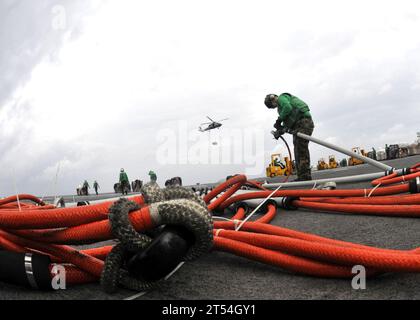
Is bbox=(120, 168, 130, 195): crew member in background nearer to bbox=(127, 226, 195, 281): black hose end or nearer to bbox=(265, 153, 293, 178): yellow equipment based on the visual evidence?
bbox=(265, 153, 293, 178): yellow equipment

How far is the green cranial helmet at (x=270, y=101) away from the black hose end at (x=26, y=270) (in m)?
3.98

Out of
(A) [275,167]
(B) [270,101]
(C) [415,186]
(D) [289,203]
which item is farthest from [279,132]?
(A) [275,167]

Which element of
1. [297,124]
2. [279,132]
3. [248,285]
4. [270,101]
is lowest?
[248,285]

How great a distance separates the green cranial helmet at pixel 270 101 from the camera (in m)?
4.54

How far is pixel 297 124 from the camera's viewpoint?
14.4ft

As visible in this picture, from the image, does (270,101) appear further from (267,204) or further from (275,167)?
(275,167)

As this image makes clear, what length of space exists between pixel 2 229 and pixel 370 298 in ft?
3.75

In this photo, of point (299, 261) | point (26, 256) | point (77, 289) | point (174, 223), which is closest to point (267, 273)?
point (299, 261)

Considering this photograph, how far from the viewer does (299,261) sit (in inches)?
40.4

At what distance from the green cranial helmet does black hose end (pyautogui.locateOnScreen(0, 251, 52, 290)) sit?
13.1ft

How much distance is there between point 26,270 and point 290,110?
12.5 feet

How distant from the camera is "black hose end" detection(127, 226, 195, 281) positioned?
78 cm
